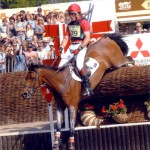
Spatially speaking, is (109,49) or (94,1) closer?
(109,49)

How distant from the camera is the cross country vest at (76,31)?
463 inches

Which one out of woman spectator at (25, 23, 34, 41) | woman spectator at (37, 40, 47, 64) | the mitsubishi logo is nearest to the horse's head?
the mitsubishi logo

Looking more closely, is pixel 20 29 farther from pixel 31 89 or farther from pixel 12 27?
pixel 31 89

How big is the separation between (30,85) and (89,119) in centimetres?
142

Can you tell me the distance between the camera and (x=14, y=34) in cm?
1980

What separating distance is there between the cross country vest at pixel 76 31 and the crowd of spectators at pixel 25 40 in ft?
16.0

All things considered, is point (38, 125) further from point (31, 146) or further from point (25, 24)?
point (25, 24)

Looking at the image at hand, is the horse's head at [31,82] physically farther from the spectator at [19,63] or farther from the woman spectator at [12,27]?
the woman spectator at [12,27]

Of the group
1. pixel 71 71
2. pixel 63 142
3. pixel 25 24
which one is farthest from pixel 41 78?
pixel 25 24

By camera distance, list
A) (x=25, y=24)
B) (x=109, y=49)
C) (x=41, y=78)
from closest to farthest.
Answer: (x=41, y=78) → (x=109, y=49) → (x=25, y=24)

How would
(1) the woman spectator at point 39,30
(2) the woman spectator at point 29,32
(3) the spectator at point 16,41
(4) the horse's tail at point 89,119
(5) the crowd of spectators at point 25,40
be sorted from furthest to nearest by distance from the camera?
(1) the woman spectator at point 39,30 → (2) the woman spectator at point 29,32 → (3) the spectator at point 16,41 → (5) the crowd of spectators at point 25,40 → (4) the horse's tail at point 89,119

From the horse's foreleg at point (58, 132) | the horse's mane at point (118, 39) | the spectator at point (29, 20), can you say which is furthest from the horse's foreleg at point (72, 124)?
the spectator at point (29, 20)

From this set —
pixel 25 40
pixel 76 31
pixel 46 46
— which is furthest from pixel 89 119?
pixel 25 40

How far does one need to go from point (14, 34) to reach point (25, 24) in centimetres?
48
